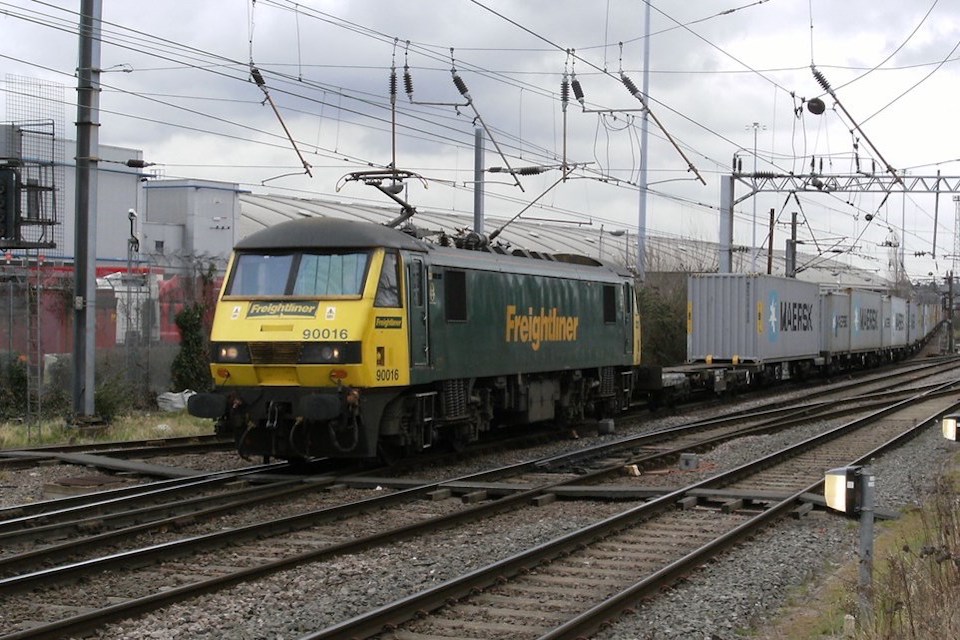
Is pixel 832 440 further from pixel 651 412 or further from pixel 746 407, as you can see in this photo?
pixel 746 407

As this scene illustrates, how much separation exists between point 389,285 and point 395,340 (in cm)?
64

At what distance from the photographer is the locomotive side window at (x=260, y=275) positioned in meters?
14.2

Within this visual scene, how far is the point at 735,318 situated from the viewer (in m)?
30.4

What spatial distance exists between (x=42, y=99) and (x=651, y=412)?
13307 mm

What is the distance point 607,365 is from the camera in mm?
21234

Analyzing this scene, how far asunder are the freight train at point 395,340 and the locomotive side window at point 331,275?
0.01 metres

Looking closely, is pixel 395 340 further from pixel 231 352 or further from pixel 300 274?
pixel 231 352

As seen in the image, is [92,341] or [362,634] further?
[92,341]

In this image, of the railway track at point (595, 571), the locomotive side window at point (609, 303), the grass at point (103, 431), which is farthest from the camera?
the locomotive side window at point (609, 303)

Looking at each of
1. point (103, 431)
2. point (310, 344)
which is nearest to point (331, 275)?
point (310, 344)

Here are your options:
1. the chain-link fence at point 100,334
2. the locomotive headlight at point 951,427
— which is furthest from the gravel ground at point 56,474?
the locomotive headlight at point 951,427

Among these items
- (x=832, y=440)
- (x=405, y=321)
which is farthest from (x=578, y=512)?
(x=832, y=440)

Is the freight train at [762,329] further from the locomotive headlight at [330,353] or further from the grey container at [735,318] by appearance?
the locomotive headlight at [330,353]

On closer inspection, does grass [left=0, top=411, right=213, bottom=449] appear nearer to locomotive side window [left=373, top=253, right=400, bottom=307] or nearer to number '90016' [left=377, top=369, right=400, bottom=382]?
number '90016' [left=377, top=369, right=400, bottom=382]
